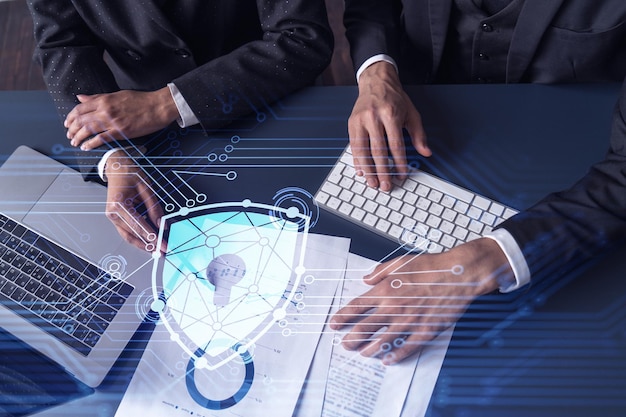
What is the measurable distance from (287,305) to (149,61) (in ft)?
1.85

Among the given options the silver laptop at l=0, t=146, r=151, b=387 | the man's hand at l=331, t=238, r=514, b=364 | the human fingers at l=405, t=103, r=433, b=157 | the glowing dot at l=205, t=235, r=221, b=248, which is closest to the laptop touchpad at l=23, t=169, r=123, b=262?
the silver laptop at l=0, t=146, r=151, b=387

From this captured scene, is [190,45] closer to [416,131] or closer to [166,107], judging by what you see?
[166,107]

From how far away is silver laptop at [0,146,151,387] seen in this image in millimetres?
712

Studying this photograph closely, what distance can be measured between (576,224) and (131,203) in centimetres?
62

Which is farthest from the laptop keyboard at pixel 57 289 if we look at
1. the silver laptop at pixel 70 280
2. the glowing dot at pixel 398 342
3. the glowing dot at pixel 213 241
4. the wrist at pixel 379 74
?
the wrist at pixel 379 74

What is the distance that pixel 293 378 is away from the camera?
26.6 inches

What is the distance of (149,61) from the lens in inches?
39.7

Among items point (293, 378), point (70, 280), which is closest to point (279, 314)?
point (293, 378)

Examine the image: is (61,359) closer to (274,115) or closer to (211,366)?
(211,366)

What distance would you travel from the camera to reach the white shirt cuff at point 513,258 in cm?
71

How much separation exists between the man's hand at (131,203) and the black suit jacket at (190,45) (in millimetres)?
50

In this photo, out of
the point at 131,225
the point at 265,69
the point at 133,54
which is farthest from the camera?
the point at 133,54

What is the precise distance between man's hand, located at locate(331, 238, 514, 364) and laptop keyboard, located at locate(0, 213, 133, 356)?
0.31 metres

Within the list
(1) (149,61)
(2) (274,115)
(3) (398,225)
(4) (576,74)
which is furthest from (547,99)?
(1) (149,61)
